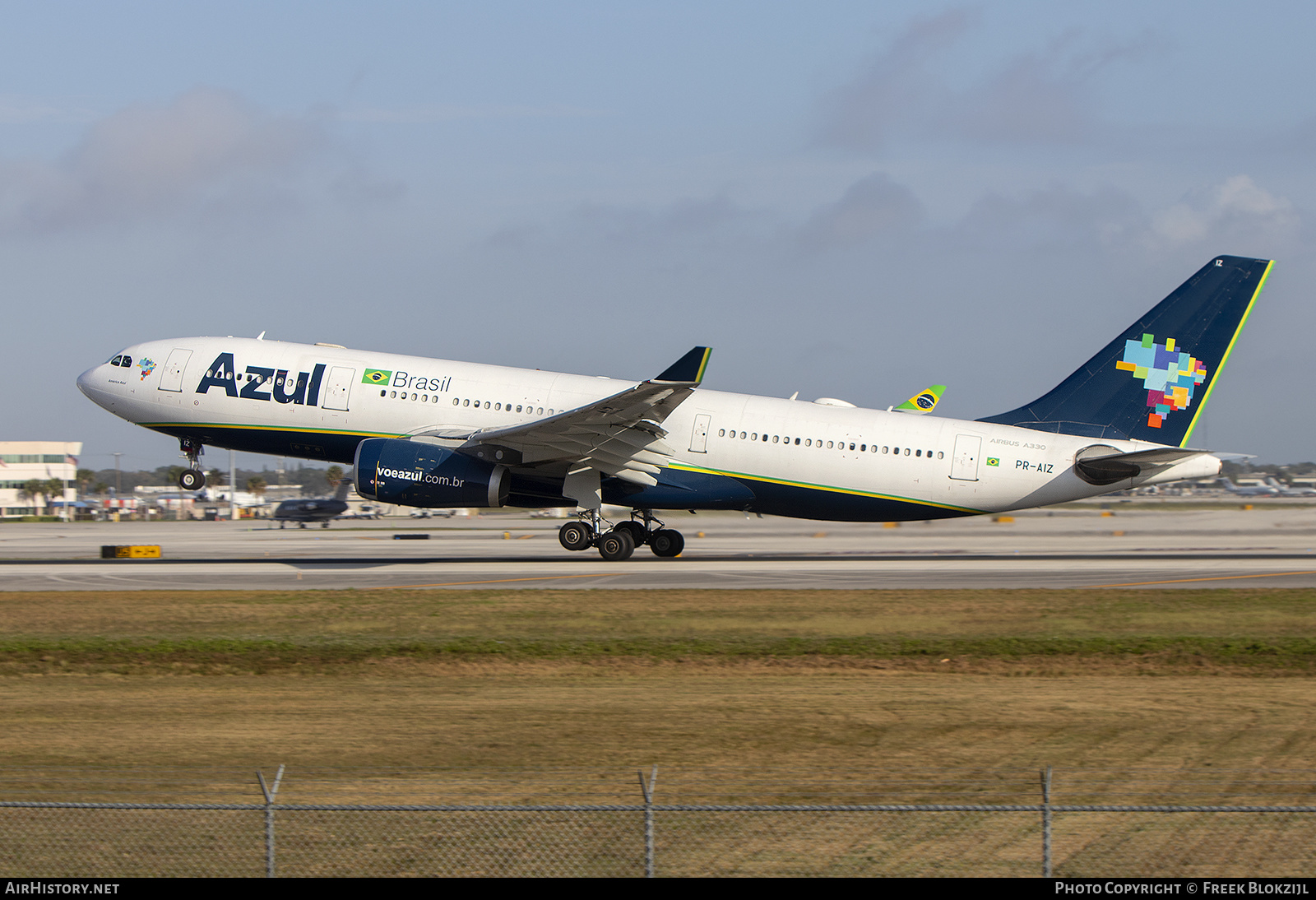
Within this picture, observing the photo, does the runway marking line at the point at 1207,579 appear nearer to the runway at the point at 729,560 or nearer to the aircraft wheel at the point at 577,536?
the runway at the point at 729,560

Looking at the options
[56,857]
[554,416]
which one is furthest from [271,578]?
[56,857]

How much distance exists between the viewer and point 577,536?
124 ft

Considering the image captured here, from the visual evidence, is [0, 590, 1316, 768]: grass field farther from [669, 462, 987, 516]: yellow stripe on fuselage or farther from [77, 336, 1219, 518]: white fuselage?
[77, 336, 1219, 518]: white fuselage

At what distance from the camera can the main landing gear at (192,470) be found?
38.6 m

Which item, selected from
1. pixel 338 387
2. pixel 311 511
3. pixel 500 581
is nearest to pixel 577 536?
pixel 500 581

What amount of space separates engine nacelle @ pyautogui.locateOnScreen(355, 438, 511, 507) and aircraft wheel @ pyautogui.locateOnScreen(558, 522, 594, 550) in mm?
3044

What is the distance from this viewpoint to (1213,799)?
11633mm

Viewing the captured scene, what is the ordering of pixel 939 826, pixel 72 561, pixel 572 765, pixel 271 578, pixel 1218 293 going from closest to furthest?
1. pixel 939 826
2. pixel 572 765
3. pixel 271 578
4. pixel 1218 293
5. pixel 72 561

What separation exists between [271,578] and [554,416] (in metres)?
9.33

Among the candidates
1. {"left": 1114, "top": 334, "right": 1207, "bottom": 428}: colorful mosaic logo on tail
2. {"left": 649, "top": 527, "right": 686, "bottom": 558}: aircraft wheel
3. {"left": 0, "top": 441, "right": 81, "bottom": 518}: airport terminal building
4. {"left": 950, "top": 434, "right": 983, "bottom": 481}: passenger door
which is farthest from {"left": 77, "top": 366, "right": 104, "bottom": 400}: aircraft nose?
{"left": 0, "top": 441, "right": 81, "bottom": 518}: airport terminal building

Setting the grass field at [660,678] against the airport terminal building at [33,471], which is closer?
the grass field at [660,678]

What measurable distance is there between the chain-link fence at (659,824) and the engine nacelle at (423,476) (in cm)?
2237

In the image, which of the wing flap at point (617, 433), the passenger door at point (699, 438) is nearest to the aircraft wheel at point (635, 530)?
the wing flap at point (617, 433)
